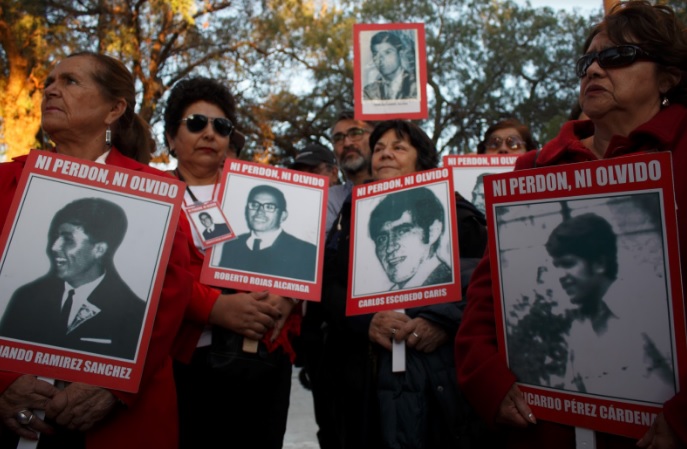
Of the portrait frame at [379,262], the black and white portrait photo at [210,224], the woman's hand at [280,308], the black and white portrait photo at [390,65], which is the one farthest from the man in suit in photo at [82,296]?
the black and white portrait photo at [390,65]

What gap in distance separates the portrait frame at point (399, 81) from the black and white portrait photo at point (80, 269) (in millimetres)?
2114

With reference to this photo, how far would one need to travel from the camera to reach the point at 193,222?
2498 millimetres

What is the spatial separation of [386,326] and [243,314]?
0.57 meters

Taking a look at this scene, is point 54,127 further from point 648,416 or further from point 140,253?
point 648,416

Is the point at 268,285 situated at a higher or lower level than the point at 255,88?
lower

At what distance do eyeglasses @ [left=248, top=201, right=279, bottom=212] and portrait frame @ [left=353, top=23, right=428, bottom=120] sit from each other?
4.28ft

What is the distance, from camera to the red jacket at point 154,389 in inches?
74.0

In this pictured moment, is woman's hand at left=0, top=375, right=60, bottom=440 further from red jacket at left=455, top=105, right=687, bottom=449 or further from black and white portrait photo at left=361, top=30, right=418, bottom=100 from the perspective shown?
black and white portrait photo at left=361, top=30, right=418, bottom=100

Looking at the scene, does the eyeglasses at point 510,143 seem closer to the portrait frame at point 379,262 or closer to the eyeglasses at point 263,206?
the portrait frame at point 379,262

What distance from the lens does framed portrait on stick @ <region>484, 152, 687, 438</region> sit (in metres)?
1.43

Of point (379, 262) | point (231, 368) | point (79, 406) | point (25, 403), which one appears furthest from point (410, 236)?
point (25, 403)

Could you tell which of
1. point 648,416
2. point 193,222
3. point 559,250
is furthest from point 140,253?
point 648,416

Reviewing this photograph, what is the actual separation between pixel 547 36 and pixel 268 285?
58.8 ft

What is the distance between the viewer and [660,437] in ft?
4.56
